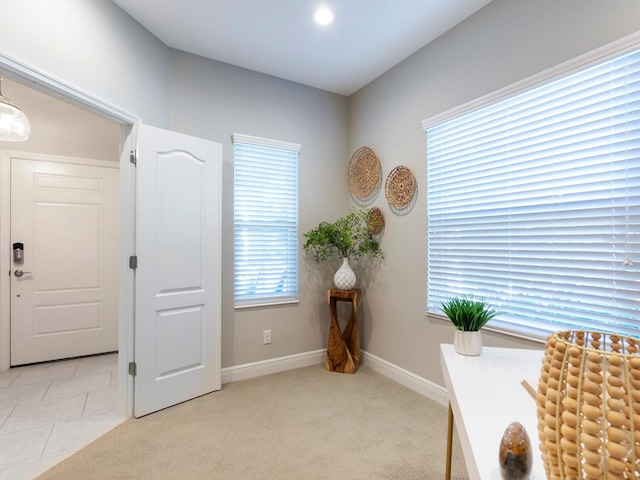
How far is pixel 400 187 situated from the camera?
2902mm

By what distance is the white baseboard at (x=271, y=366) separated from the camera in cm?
297

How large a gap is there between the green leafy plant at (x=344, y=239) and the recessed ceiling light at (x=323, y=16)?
1.61 meters

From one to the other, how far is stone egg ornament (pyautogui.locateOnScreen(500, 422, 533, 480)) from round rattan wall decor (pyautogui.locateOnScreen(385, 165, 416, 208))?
2346 millimetres

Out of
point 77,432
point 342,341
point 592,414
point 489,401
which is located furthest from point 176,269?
point 592,414

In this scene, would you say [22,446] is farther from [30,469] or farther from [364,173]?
[364,173]

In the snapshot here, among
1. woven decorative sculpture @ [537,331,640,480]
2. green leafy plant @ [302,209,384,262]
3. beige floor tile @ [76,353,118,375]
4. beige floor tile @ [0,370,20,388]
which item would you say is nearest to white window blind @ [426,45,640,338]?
green leafy plant @ [302,209,384,262]

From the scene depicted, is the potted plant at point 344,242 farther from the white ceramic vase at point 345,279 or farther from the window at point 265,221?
the window at point 265,221

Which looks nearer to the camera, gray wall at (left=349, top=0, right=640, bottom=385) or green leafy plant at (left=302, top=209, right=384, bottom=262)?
gray wall at (left=349, top=0, right=640, bottom=385)

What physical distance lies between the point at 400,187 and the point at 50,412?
329 cm

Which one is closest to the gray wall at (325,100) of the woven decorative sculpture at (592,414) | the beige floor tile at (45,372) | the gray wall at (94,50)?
the gray wall at (94,50)

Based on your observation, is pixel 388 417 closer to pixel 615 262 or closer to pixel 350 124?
pixel 615 262

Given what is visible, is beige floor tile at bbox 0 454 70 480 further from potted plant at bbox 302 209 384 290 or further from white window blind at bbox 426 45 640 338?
white window blind at bbox 426 45 640 338

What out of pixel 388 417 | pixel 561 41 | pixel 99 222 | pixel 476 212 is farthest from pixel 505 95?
pixel 99 222

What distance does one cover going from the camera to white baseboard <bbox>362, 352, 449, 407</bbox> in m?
2.53
